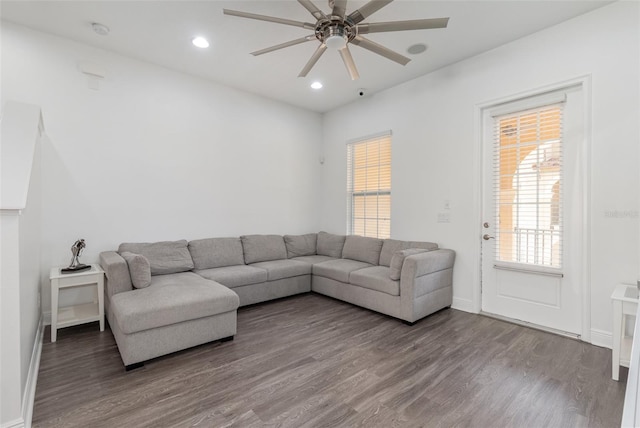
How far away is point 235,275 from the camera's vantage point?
3.59 metres

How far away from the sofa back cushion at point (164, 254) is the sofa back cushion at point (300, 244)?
157 cm

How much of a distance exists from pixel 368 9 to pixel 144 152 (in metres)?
3.08

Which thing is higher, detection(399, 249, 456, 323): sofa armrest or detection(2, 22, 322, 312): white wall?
detection(2, 22, 322, 312): white wall

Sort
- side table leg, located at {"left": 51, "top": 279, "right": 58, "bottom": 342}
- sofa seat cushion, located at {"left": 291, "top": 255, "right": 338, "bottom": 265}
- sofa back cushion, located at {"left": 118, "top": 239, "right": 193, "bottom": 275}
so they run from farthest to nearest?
sofa seat cushion, located at {"left": 291, "top": 255, "right": 338, "bottom": 265} < sofa back cushion, located at {"left": 118, "top": 239, "right": 193, "bottom": 275} < side table leg, located at {"left": 51, "top": 279, "right": 58, "bottom": 342}

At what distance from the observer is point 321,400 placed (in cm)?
192

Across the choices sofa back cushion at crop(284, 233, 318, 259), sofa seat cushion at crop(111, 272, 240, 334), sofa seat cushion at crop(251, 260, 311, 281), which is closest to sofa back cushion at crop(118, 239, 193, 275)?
sofa seat cushion at crop(111, 272, 240, 334)

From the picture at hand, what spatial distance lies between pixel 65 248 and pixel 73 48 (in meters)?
2.16

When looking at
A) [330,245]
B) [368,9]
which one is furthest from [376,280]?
[368,9]

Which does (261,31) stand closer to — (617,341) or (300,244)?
(300,244)

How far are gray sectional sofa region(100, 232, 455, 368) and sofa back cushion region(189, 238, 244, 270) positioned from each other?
12 mm

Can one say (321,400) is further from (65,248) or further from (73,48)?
(73,48)

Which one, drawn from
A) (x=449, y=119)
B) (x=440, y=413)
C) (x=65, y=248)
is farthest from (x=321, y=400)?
(x=449, y=119)

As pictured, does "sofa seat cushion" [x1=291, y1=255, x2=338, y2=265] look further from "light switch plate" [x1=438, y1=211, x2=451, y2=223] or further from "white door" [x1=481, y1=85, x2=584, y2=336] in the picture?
"white door" [x1=481, y1=85, x2=584, y2=336]

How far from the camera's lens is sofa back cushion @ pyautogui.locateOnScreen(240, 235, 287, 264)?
4312mm
